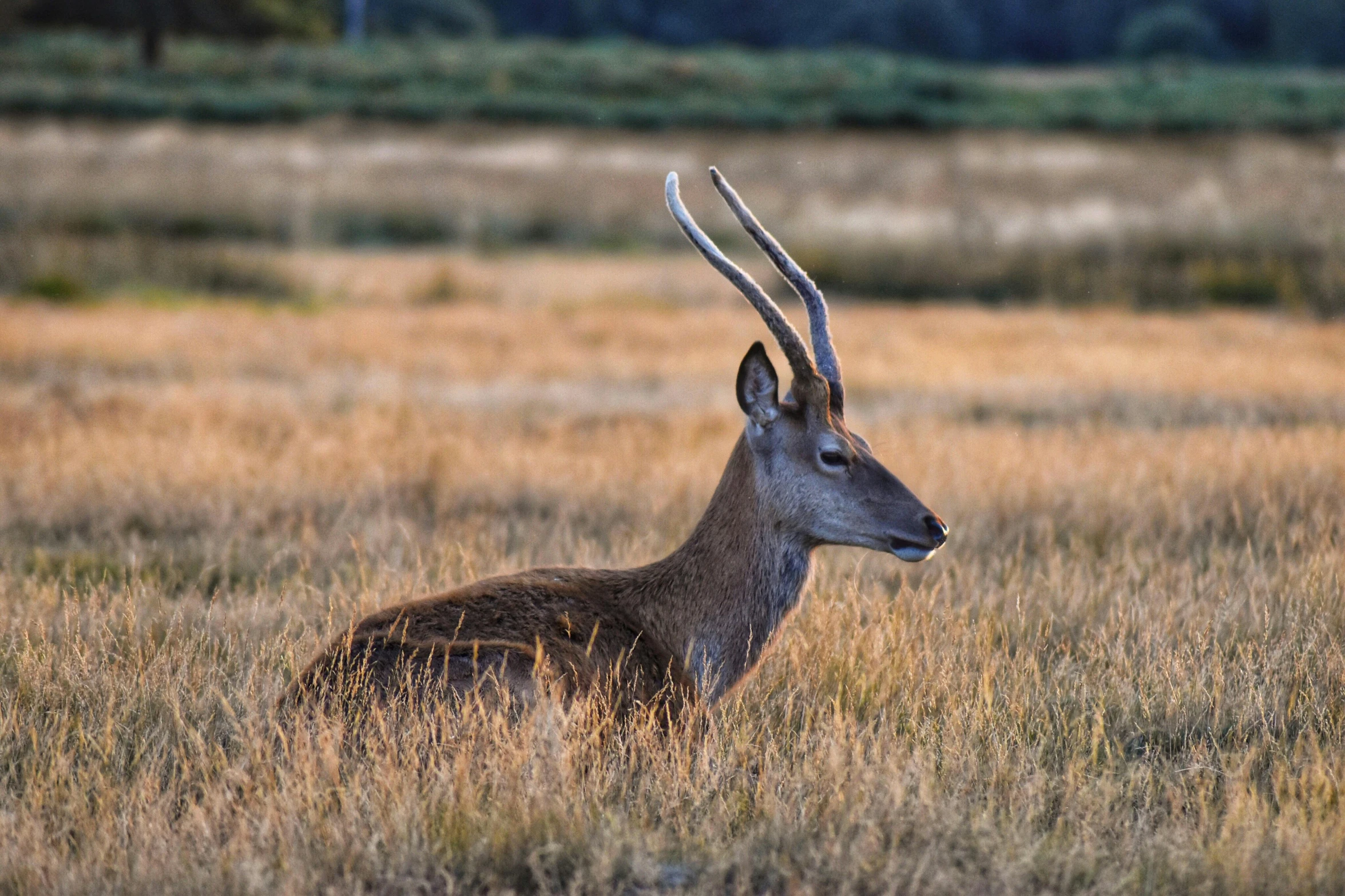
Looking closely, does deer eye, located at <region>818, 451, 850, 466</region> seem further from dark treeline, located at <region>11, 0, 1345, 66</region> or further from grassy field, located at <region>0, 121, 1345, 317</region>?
dark treeline, located at <region>11, 0, 1345, 66</region>

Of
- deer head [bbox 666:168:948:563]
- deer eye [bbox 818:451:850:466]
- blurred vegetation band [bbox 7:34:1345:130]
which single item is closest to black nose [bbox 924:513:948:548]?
deer head [bbox 666:168:948:563]

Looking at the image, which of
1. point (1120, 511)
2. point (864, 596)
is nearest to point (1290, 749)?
point (864, 596)

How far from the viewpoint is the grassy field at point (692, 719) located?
4.09 metres

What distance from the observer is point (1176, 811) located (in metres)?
4.38

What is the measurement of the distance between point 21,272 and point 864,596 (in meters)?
18.3

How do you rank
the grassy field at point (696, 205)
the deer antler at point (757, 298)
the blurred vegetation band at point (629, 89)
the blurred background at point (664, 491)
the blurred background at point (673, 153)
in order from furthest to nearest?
1. the blurred vegetation band at point (629, 89)
2. the blurred background at point (673, 153)
3. the grassy field at point (696, 205)
4. the deer antler at point (757, 298)
5. the blurred background at point (664, 491)

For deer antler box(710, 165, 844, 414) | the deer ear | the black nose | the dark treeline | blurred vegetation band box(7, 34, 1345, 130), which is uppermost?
the dark treeline

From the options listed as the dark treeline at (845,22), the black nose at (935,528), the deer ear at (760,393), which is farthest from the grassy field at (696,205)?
the black nose at (935,528)

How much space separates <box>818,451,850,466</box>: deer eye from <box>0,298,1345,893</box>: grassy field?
2.87ft

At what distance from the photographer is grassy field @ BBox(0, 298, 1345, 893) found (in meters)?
4.09

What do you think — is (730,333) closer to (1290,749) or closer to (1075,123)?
(1290,749)

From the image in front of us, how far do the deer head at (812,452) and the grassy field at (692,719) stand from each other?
67cm

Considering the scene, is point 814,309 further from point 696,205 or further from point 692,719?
point 696,205

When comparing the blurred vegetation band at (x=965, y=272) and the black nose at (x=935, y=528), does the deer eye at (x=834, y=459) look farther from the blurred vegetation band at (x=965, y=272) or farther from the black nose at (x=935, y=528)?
the blurred vegetation band at (x=965, y=272)
